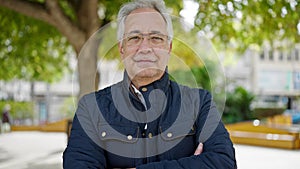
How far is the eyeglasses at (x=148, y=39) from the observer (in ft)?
8.05

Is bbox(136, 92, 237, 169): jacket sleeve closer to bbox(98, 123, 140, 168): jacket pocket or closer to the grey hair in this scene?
bbox(98, 123, 140, 168): jacket pocket

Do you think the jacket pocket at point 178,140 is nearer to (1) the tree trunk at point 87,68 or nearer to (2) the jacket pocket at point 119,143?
(2) the jacket pocket at point 119,143

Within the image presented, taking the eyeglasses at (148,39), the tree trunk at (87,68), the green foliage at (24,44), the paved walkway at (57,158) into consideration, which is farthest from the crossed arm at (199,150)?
the green foliage at (24,44)

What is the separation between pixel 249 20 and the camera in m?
11.7

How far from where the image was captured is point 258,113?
89.1 ft

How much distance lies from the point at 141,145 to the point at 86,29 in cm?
697

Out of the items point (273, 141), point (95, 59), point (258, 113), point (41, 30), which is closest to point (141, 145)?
point (95, 59)

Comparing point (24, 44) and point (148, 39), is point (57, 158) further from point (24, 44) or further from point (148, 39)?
point (148, 39)

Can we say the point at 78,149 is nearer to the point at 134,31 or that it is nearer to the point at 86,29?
the point at 134,31

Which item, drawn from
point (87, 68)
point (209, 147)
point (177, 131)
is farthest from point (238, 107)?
point (177, 131)

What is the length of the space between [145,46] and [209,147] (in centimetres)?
66

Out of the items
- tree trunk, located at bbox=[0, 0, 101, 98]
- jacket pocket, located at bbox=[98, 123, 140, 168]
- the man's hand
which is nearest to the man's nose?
jacket pocket, located at bbox=[98, 123, 140, 168]

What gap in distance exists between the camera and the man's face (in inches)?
96.0

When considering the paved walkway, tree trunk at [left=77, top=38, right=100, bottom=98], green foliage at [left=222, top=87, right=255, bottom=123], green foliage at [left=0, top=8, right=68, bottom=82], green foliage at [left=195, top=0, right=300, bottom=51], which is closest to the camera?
green foliage at [left=195, top=0, right=300, bottom=51]
